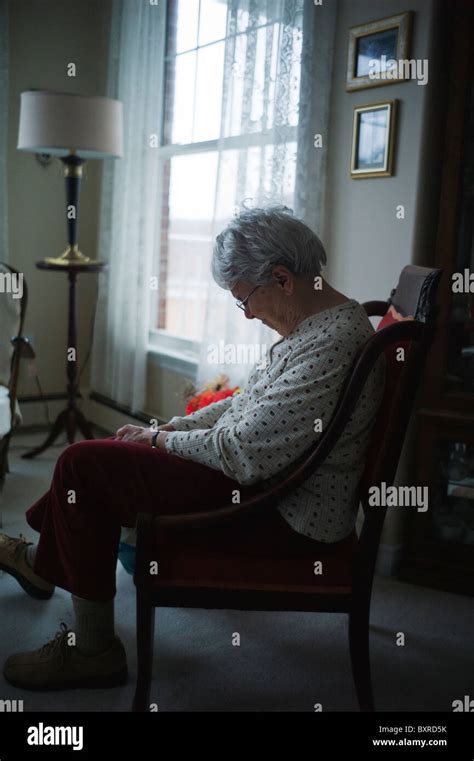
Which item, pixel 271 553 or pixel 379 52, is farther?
pixel 379 52

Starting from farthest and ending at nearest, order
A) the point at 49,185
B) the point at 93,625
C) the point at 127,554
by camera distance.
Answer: the point at 49,185
the point at 127,554
the point at 93,625

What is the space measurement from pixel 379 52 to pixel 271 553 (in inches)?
64.8

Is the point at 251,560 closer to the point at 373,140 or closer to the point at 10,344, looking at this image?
the point at 373,140

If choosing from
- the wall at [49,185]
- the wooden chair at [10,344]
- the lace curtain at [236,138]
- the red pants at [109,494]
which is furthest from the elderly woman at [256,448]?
the wall at [49,185]

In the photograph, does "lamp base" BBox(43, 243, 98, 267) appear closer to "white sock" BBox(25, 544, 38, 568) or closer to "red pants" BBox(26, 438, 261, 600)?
"white sock" BBox(25, 544, 38, 568)

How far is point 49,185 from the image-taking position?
13.0 feet

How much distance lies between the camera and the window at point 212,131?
2.56 m

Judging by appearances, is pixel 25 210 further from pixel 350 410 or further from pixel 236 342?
pixel 350 410

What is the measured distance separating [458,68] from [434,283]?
964 mm

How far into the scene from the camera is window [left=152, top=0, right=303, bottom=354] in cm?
256

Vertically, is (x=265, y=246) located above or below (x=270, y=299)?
above

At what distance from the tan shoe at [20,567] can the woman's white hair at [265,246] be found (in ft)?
3.69

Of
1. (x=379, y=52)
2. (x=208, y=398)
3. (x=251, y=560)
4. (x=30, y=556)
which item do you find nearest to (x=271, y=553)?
(x=251, y=560)

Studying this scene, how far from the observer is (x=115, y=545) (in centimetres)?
159
